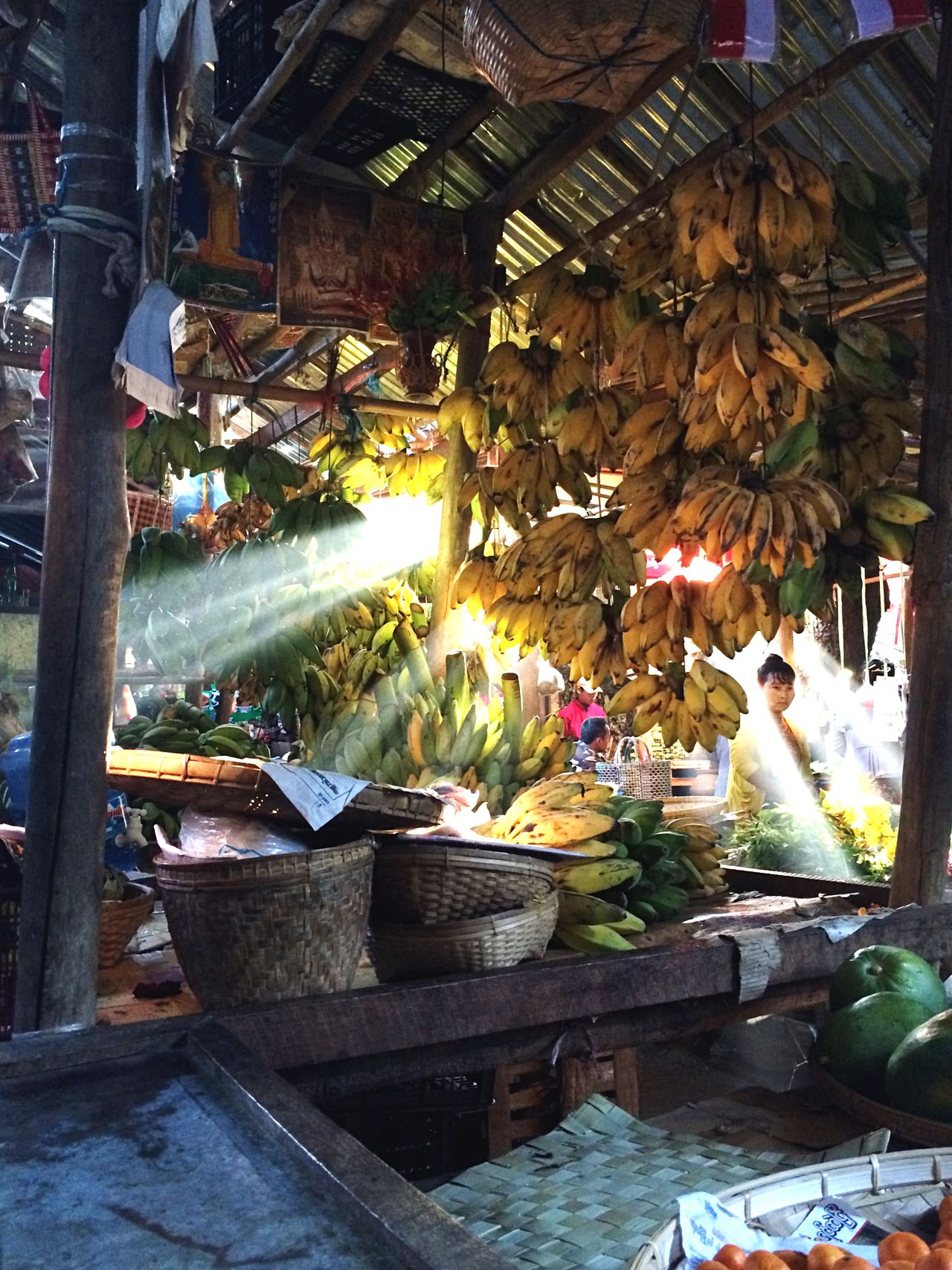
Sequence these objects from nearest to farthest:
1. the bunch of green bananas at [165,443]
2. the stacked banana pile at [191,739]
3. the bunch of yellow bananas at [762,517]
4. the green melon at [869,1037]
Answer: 1. the green melon at [869,1037]
2. the bunch of yellow bananas at [762,517]
3. the stacked banana pile at [191,739]
4. the bunch of green bananas at [165,443]

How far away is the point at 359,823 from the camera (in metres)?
2.17

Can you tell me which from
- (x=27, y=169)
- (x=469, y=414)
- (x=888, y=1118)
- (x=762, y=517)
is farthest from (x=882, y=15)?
(x=27, y=169)

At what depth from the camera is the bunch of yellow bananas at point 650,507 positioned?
8.73 ft

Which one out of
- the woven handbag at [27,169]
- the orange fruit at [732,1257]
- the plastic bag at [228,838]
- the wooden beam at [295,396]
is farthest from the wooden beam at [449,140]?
the orange fruit at [732,1257]

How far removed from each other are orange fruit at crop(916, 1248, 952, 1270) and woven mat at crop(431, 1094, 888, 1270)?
0.37 m

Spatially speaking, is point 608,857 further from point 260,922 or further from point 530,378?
point 530,378

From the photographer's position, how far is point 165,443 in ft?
14.4

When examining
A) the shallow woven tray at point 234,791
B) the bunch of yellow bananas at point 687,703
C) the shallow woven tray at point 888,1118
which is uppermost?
the bunch of yellow bananas at point 687,703

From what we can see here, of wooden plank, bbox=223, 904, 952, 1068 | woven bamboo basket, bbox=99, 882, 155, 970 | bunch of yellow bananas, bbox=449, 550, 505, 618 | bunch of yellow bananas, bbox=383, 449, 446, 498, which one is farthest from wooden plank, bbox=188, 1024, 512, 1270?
bunch of yellow bananas, bbox=383, 449, 446, 498

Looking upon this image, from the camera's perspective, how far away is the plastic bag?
1.96 metres

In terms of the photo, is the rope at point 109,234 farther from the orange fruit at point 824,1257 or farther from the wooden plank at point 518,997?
the orange fruit at point 824,1257

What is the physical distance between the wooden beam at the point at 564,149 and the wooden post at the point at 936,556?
82cm

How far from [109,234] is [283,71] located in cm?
168

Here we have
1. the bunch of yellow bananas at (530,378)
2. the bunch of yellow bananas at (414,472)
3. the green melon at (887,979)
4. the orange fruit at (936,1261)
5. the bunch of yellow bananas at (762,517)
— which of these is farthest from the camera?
the bunch of yellow bananas at (414,472)
